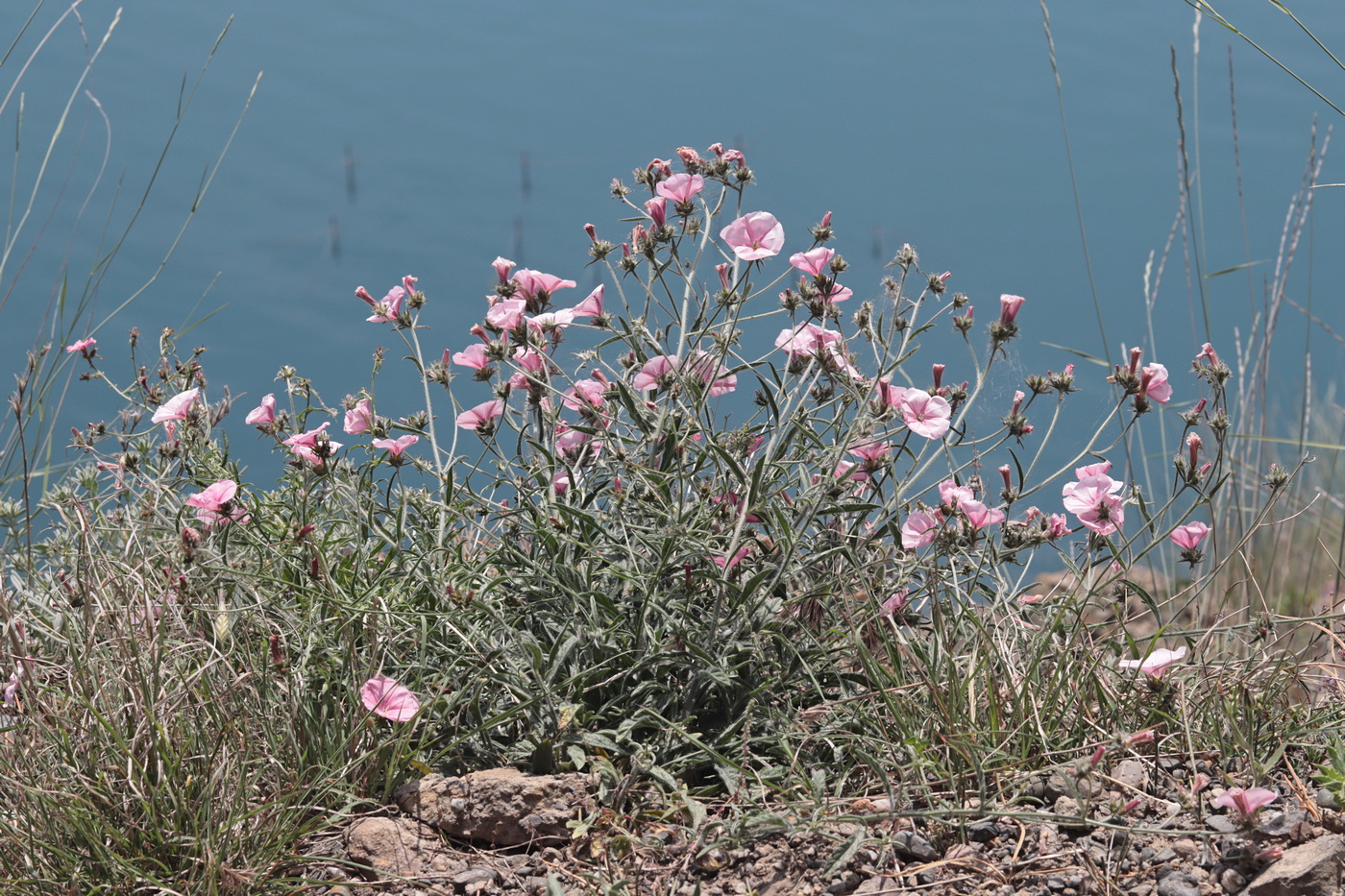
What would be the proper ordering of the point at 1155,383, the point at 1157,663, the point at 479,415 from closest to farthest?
1. the point at 1157,663
2. the point at 1155,383
3. the point at 479,415

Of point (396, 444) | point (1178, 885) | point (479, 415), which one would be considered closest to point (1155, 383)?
point (1178, 885)

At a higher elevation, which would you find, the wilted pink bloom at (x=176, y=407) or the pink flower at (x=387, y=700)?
the wilted pink bloom at (x=176, y=407)

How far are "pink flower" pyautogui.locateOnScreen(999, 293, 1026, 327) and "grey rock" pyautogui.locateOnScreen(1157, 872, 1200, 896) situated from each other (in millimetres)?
892

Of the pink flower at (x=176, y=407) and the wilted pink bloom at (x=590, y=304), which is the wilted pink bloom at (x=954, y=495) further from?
the pink flower at (x=176, y=407)

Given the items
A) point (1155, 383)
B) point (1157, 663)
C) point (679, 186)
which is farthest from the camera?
point (679, 186)

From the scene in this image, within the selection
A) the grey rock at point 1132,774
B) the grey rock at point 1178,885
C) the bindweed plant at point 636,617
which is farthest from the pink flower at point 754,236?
the grey rock at point 1178,885

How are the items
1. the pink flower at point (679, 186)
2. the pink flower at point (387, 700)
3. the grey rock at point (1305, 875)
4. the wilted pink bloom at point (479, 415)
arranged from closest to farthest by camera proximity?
the grey rock at point (1305, 875)
the pink flower at point (387, 700)
the pink flower at point (679, 186)
the wilted pink bloom at point (479, 415)

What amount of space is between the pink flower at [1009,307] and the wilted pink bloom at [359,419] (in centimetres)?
117

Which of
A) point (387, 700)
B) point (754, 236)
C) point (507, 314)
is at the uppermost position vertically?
point (754, 236)

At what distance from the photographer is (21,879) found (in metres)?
1.51

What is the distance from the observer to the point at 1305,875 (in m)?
1.44

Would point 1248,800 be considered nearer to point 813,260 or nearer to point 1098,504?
point 1098,504

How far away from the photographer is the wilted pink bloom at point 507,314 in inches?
72.5

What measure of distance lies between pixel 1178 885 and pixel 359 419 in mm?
1571
